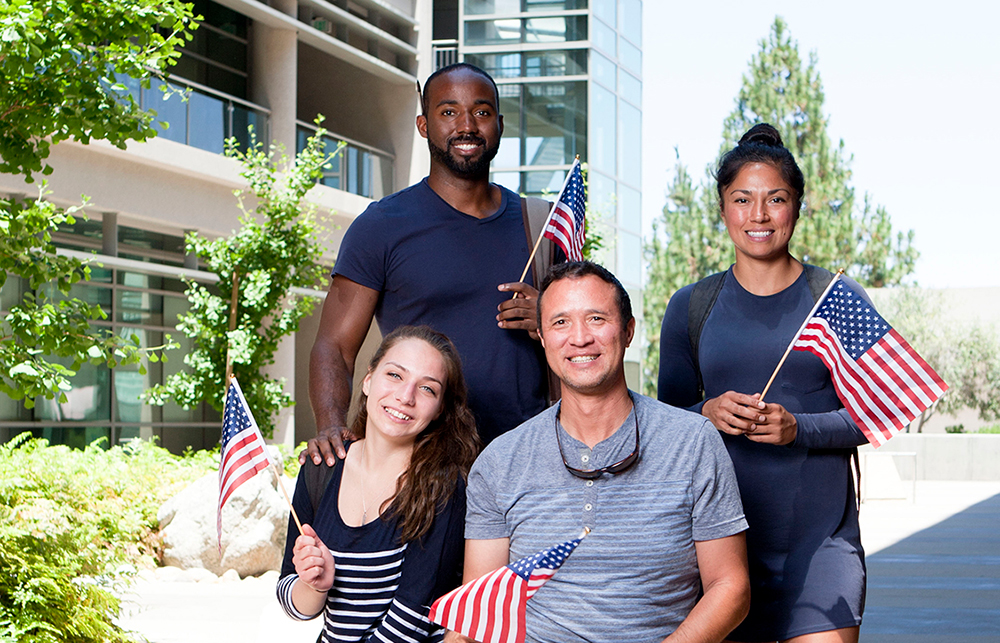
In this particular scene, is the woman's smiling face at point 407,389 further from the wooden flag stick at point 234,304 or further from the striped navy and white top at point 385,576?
the wooden flag stick at point 234,304

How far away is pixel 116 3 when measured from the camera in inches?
223

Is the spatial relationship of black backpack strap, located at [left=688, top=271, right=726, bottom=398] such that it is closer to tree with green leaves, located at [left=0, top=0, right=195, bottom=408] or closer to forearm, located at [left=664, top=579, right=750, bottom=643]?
forearm, located at [left=664, top=579, right=750, bottom=643]

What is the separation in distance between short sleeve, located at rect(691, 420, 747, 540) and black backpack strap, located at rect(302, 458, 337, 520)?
123cm

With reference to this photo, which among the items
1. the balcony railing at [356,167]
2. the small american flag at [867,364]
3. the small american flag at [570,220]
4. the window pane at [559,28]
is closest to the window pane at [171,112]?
the balcony railing at [356,167]

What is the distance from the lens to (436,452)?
3.66 metres

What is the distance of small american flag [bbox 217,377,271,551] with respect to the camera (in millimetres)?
3869

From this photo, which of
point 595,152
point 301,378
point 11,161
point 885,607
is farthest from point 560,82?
point 11,161

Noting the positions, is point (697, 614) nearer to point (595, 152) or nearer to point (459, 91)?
point (459, 91)

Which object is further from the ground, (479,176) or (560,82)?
(560,82)

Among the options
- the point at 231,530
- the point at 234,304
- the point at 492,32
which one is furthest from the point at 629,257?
the point at 231,530

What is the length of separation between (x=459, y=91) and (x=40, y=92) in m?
2.91

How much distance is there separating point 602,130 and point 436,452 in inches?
989

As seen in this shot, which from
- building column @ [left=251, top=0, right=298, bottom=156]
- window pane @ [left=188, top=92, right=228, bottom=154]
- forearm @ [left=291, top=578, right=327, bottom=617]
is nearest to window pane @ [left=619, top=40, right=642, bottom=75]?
building column @ [left=251, top=0, right=298, bottom=156]

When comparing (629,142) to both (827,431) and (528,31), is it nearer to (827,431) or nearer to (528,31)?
(528,31)
